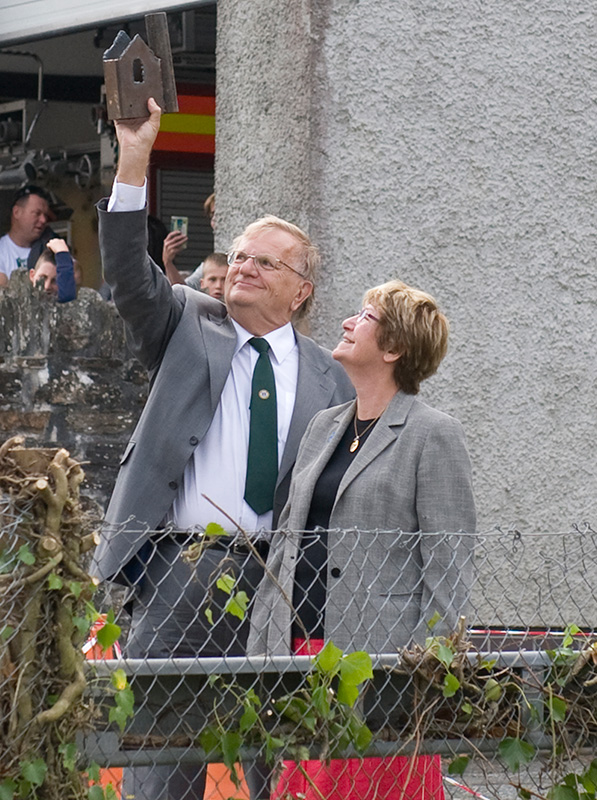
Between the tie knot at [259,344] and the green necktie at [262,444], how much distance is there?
0.21ft

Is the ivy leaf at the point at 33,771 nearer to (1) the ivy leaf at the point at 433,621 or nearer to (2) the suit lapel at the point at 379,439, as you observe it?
(1) the ivy leaf at the point at 433,621

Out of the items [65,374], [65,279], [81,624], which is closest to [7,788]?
[81,624]

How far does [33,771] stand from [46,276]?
395 centimetres

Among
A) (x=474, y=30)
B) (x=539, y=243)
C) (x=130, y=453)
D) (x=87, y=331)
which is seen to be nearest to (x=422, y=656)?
(x=130, y=453)

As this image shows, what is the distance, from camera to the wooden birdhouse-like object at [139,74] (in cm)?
353

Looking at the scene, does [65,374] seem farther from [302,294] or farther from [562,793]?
[562,793]

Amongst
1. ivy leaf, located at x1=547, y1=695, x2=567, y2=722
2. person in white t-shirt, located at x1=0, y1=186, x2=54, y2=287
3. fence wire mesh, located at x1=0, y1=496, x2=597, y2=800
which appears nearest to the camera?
fence wire mesh, located at x1=0, y1=496, x2=597, y2=800

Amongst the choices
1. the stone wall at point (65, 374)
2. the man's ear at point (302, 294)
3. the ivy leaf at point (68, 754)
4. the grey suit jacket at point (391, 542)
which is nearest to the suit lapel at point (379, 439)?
the grey suit jacket at point (391, 542)

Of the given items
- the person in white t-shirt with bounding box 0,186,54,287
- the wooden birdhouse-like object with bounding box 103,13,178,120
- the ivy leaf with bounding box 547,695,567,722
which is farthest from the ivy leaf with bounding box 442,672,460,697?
the person in white t-shirt with bounding box 0,186,54,287

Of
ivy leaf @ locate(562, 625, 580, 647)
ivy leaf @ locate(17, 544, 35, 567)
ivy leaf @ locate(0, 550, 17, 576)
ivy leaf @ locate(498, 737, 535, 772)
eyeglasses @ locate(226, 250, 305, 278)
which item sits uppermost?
eyeglasses @ locate(226, 250, 305, 278)

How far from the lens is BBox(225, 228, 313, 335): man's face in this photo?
392 centimetres

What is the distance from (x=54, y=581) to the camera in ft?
8.20

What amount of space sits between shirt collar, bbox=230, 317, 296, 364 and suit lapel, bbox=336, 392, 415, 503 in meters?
0.51

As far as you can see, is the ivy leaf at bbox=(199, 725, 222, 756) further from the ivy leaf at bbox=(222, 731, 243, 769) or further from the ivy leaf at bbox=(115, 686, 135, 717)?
the ivy leaf at bbox=(115, 686, 135, 717)
